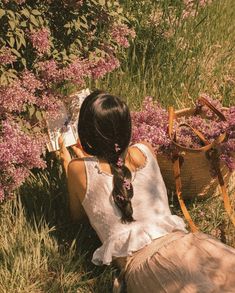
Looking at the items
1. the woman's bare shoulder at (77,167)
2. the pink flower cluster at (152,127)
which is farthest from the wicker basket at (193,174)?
the woman's bare shoulder at (77,167)

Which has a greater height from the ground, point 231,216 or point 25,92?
point 25,92

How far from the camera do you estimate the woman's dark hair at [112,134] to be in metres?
2.42

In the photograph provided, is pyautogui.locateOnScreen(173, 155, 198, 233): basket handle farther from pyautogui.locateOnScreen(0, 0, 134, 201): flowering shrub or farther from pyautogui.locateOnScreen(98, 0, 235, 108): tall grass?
pyautogui.locateOnScreen(98, 0, 235, 108): tall grass

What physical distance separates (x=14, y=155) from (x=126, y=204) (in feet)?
2.14

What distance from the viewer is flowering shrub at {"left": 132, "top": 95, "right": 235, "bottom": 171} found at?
2.93m

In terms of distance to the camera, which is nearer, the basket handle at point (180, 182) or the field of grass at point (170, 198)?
the field of grass at point (170, 198)

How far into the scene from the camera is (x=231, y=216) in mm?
2928

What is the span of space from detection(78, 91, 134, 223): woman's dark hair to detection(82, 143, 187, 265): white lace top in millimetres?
46

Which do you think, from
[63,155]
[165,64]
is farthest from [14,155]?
[165,64]

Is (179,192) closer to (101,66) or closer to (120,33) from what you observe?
(101,66)

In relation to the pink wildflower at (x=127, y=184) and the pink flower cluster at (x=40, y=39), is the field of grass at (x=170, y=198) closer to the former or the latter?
the pink wildflower at (x=127, y=184)

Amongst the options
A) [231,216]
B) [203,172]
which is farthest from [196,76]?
[231,216]

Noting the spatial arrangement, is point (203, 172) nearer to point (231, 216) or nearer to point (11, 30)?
point (231, 216)

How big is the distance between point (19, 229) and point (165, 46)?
2070 millimetres
